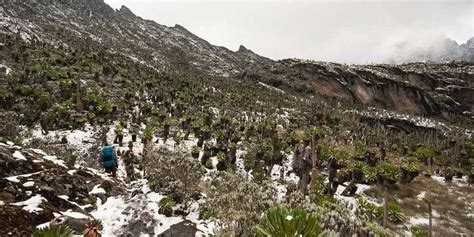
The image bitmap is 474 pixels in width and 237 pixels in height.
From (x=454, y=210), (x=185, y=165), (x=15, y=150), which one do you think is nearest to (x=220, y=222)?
(x=185, y=165)

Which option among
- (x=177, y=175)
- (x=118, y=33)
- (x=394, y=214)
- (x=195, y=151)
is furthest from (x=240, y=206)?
(x=118, y=33)

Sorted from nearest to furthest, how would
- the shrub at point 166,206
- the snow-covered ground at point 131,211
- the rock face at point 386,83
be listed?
the snow-covered ground at point 131,211
the shrub at point 166,206
the rock face at point 386,83

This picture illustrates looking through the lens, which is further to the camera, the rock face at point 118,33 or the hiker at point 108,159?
the rock face at point 118,33

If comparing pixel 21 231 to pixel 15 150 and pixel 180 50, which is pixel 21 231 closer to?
pixel 15 150

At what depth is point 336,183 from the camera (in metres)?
24.2

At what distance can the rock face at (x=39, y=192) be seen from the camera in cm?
1007

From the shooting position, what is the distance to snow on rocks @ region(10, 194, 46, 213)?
1046 centimetres

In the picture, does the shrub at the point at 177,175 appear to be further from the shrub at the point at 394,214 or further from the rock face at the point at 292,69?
the rock face at the point at 292,69

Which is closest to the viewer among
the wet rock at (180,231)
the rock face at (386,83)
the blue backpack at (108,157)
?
the wet rock at (180,231)

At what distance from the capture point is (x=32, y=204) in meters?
10.7

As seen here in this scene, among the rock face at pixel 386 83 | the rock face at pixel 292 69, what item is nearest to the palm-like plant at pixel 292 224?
the rock face at pixel 292 69

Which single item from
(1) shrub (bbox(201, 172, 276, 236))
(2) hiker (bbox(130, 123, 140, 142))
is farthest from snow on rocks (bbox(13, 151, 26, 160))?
(2) hiker (bbox(130, 123, 140, 142))

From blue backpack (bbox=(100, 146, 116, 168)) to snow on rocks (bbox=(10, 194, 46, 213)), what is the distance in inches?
221

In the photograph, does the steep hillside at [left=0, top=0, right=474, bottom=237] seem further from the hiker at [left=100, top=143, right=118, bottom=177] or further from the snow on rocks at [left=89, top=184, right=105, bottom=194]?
the hiker at [left=100, top=143, right=118, bottom=177]
